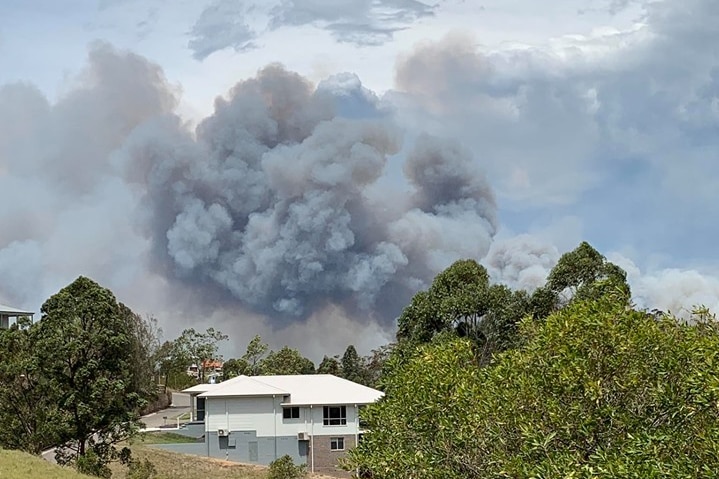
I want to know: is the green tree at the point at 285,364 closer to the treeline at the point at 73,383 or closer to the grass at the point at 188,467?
the grass at the point at 188,467

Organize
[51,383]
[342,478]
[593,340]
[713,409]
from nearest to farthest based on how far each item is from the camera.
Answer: [713,409] → [593,340] → [51,383] → [342,478]

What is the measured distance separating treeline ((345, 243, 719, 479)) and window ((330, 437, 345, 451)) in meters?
33.2

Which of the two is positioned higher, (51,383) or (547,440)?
(51,383)

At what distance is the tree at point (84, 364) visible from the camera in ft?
113

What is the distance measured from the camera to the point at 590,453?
1286 cm

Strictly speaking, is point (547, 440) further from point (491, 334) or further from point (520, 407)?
point (491, 334)

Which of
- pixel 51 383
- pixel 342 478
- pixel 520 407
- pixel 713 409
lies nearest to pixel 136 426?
pixel 51 383

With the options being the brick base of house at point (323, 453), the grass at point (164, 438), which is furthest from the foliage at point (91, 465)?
the brick base of house at point (323, 453)

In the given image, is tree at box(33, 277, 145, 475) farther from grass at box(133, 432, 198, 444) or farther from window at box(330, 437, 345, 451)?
window at box(330, 437, 345, 451)

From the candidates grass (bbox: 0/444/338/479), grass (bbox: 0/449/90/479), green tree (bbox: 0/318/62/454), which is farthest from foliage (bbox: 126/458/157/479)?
grass (bbox: 0/449/90/479)

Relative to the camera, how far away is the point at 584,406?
13055 millimetres

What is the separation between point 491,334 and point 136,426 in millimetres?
15525

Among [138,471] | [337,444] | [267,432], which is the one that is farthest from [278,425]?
[138,471]

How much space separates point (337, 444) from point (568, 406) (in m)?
39.4
